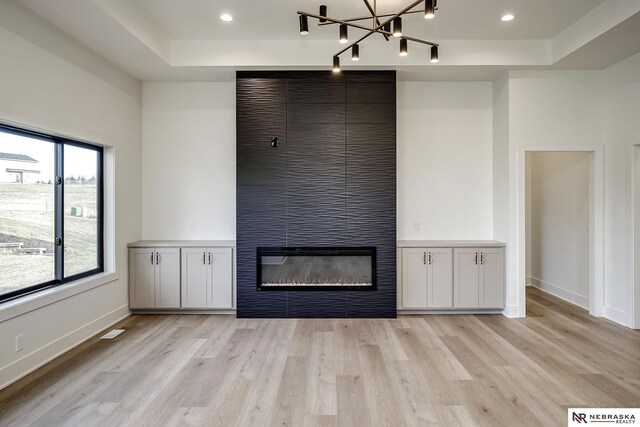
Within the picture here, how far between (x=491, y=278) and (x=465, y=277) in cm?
33

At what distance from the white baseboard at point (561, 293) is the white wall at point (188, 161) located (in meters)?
4.69

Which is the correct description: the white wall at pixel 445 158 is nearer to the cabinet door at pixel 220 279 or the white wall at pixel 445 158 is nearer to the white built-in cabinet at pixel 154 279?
the cabinet door at pixel 220 279

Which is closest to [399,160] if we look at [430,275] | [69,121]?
[430,275]

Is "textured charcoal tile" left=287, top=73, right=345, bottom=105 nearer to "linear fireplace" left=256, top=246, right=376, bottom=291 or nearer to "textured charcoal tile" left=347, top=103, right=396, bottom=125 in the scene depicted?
"textured charcoal tile" left=347, top=103, right=396, bottom=125

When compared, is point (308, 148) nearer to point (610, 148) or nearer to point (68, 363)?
point (68, 363)

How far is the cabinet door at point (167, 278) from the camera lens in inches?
165

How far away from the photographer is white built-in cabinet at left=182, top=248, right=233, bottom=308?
13.8 feet

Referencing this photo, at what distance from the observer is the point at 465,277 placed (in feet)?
13.8

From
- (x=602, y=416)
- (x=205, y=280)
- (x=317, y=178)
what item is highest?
(x=317, y=178)

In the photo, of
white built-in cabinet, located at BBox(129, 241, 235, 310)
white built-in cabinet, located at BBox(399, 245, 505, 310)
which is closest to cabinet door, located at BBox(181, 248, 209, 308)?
white built-in cabinet, located at BBox(129, 241, 235, 310)

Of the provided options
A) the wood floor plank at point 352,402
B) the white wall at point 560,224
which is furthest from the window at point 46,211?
the white wall at point 560,224

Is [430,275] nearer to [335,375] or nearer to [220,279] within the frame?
[335,375]

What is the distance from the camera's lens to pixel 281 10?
3342 millimetres

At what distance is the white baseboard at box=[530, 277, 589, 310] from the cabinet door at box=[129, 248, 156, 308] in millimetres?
5497
